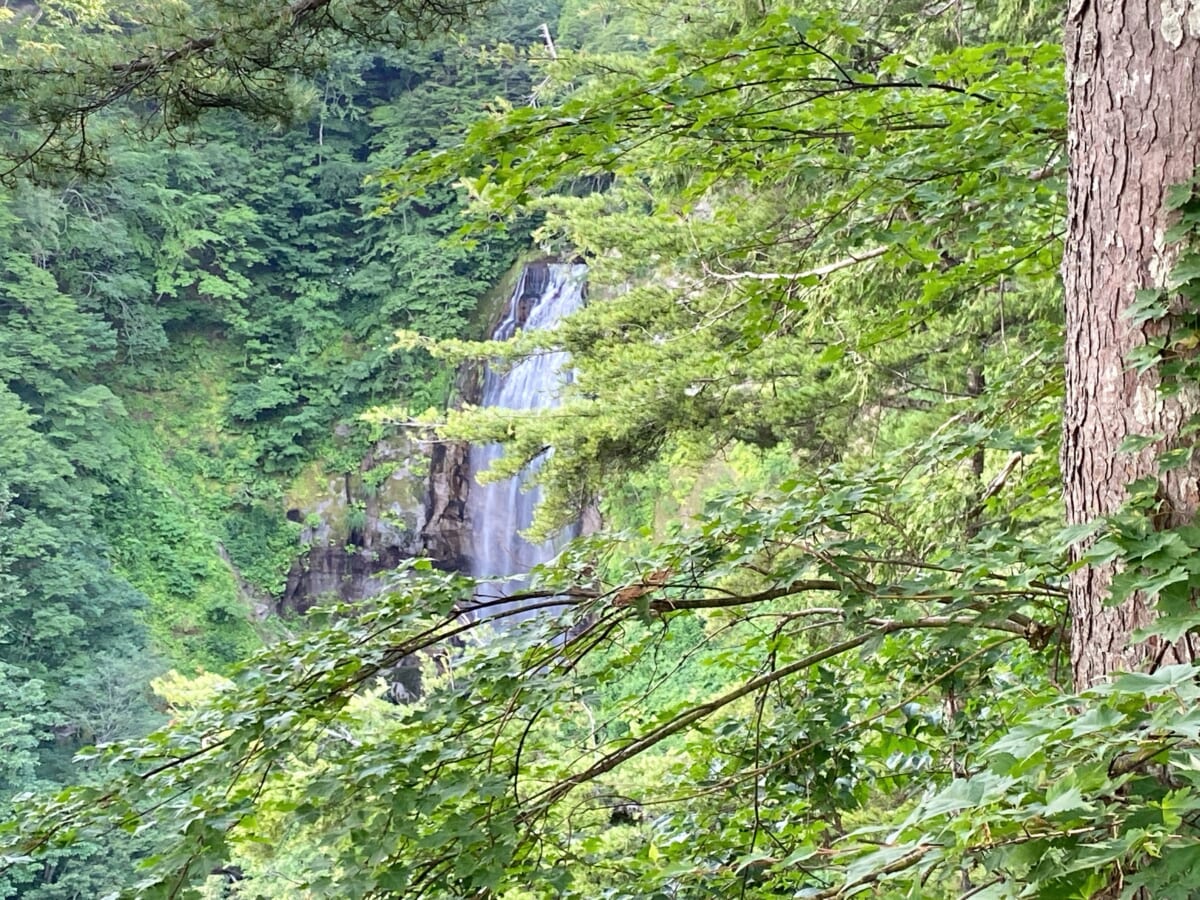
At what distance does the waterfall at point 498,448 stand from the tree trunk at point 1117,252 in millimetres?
11527

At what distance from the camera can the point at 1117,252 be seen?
4.01 ft

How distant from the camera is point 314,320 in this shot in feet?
57.8

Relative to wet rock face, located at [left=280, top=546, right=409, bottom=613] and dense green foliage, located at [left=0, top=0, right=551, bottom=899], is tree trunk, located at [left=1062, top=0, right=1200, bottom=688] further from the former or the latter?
wet rock face, located at [left=280, top=546, right=409, bottom=613]

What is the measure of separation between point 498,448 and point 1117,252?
42.9 feet

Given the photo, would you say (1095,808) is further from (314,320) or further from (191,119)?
(314,320)

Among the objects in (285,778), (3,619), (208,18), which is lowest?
(3,619)

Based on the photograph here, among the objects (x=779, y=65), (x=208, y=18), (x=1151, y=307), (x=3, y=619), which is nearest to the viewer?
(x=1151, y=307)

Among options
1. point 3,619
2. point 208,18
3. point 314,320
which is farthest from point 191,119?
point 314,320

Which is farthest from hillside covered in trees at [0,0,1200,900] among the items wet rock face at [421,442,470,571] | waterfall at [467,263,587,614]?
wet rock face at [421,442,470,571]

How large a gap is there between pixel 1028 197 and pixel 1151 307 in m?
1.07

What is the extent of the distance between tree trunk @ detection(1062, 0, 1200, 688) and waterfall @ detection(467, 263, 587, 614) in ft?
37.8

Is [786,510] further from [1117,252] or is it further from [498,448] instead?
[498,448]

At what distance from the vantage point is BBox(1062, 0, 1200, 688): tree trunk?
1.16 meters

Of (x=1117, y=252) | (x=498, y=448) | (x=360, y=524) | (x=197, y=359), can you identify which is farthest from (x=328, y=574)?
(x=1117, y=252)
